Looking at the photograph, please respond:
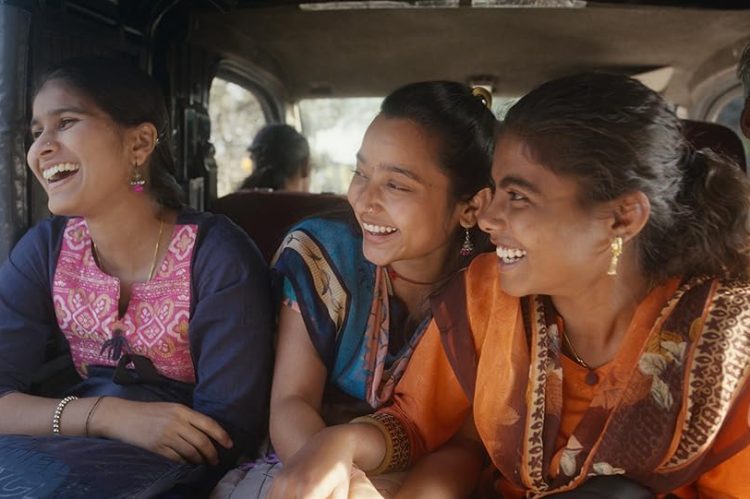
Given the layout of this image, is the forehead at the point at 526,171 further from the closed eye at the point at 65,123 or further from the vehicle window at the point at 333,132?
the vehicle window at the point at 333,132

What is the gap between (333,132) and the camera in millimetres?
4297

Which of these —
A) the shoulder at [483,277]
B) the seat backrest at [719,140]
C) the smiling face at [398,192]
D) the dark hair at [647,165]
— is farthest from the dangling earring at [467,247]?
the seat backrest at [719,140]

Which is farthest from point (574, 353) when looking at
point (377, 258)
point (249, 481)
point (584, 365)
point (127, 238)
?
point (127, 238)

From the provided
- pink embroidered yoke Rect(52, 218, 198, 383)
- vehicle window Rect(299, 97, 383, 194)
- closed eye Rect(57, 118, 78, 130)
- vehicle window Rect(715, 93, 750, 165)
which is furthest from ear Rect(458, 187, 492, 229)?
vehicle window Rect(715, 93, 750, 165)

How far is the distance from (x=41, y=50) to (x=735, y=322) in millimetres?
1896

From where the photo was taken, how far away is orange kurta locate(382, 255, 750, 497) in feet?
4.27

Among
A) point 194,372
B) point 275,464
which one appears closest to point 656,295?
point 275,464

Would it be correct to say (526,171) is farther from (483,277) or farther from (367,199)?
(367,199)

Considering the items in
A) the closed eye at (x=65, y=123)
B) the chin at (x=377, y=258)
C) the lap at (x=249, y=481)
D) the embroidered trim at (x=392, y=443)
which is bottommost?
the lap at (x=249, y=481)

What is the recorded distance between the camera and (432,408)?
1.62 meters

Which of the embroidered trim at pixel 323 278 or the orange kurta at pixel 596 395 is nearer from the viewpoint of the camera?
the orange kurta at pixel 596 395

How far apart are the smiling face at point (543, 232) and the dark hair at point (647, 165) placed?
27 mm

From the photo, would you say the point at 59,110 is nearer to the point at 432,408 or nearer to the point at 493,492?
the point at 432,408

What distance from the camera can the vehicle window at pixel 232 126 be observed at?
3.55 m
